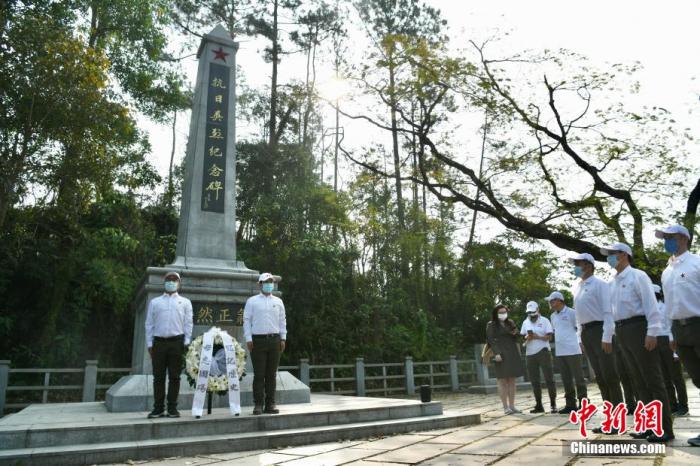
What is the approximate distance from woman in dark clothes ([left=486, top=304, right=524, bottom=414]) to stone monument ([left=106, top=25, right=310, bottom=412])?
288 cm

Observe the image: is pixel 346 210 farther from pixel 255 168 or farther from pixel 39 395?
pixel 39 395

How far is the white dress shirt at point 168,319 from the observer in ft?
18.4

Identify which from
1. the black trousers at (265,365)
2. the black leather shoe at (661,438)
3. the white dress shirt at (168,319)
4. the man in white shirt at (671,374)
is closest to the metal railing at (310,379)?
the white dress shirt at (168,319)

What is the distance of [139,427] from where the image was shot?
4773mm

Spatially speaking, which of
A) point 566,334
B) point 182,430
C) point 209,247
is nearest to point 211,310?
point 209,247

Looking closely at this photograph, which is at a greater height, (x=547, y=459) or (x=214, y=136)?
(x=214, y=136)

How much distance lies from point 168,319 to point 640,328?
4699mm

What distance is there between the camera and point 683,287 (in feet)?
12.5

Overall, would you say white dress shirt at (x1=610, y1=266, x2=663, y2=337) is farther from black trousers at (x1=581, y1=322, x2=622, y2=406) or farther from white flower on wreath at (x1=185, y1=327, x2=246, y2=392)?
white flower on wreath at (x1=185, y1=327, x2=246, y2=392)

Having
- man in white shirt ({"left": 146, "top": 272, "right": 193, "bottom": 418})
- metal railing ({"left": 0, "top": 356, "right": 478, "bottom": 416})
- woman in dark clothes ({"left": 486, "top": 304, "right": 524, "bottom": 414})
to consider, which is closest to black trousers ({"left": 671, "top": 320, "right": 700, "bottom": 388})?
woman in dark clothes ({"left": 486, "top": 304, "right": 524, "bottom": 414})

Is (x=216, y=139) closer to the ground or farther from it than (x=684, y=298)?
farther from it

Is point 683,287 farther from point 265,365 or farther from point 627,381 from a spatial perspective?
point 265,365

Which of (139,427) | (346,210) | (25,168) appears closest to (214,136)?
(25,168)

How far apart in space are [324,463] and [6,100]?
9012 millimetres
